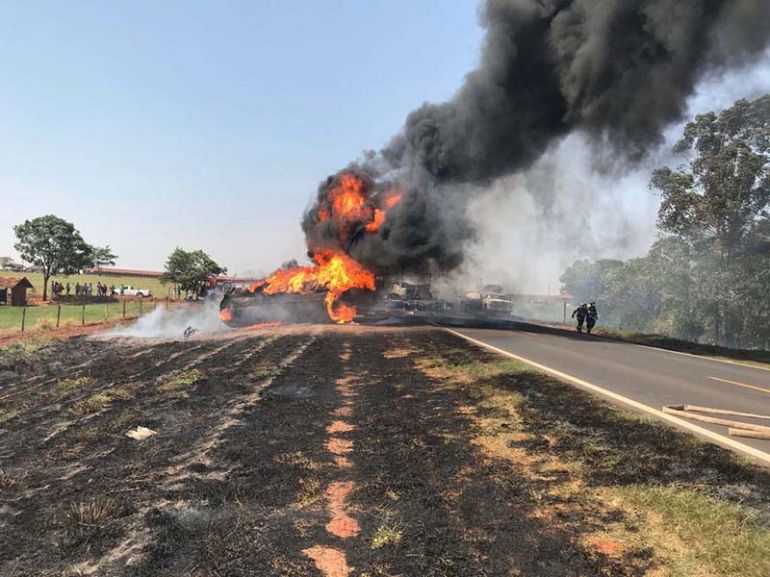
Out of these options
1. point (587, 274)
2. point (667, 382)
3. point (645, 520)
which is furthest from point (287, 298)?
point (587, 274)

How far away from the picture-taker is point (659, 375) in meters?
11.7

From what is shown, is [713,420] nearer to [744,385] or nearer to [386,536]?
[744,385]

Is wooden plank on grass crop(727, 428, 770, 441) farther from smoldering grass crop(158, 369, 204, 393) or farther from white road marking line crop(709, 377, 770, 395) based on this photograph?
smoldering grass crop(158, 369, 204, 393)

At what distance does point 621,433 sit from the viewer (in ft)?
22.0

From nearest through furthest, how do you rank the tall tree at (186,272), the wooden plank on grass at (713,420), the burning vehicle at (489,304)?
the wooden plank on grass at (713,420) < the burning vehicle at (489,304) < the tall tree at (186,272)

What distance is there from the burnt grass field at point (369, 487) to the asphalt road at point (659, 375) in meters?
1.51

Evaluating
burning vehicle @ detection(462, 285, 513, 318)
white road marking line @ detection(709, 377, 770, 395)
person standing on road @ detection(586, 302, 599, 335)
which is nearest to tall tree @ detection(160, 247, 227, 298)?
burning vehicle @ detection(462, 285, 513, 318)

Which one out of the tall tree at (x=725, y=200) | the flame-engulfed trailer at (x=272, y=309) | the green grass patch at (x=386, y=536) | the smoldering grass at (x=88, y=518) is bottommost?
the smoldering grass at (x=88, y=518)

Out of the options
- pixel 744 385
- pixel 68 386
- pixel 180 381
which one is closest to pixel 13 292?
pixel 68 386

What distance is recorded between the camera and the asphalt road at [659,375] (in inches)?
347

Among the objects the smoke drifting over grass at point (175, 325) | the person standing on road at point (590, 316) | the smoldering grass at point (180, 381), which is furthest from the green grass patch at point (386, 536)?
the person standing on road at point (590, 316)

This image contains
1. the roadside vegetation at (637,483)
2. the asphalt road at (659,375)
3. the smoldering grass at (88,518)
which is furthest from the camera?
the asphalt road at (659,375)

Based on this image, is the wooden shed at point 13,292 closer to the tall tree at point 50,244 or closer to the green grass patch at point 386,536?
the tall tree at point 50,244

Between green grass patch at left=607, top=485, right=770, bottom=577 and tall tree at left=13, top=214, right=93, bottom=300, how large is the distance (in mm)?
58385
